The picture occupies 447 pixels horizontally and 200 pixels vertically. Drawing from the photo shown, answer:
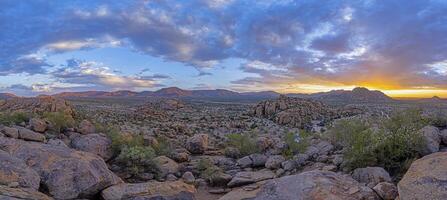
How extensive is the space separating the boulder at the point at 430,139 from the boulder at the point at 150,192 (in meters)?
→ 7.10

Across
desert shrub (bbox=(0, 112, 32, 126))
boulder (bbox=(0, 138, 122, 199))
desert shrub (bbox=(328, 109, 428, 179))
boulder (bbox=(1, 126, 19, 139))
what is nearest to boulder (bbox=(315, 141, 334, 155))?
desert shrub (bbox=(328, 109, 428, 179))

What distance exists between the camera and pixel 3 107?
30.5m

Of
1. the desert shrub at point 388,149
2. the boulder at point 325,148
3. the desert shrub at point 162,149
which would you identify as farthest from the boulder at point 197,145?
the desert shrub at point 388,149

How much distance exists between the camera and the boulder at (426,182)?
298 inches

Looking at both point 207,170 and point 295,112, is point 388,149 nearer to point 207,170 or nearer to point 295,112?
point 207,170

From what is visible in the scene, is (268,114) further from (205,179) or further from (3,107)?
(205,179)

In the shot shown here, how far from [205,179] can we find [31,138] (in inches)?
269

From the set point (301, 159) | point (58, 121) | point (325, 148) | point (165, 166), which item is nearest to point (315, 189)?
point (301, 159)

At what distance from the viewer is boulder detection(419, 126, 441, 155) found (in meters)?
12.4

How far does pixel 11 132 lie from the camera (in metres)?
15.5

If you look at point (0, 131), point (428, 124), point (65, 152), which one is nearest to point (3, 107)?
point (0, 131)

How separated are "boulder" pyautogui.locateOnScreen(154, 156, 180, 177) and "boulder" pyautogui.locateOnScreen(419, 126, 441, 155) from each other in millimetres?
8826

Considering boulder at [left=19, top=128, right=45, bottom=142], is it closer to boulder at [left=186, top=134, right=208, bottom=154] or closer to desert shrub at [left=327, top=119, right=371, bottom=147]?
boulder at [left=186, top=134, right=208, bottom=154]

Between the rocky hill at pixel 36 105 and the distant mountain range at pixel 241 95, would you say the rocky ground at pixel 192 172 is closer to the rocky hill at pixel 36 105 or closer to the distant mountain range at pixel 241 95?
the rocky hill at pixel 36 105
